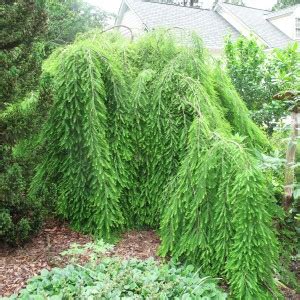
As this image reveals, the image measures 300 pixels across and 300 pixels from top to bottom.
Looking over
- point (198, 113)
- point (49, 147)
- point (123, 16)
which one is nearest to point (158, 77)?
point (198, 113)

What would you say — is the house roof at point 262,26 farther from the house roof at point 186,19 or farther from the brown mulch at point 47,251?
the brown mulch at point 47,251

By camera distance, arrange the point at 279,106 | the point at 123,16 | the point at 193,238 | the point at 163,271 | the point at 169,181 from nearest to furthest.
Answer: the point at 163,271, the point at 193,238, the point at 169,181, the point at 279,106, the point at 123,16

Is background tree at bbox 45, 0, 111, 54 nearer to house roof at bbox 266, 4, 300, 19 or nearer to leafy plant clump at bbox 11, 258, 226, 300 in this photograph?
house roof at bbox 266, 4, 300, 19

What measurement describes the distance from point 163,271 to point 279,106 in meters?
4.38

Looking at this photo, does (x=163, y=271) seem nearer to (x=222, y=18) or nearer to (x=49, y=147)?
(x=49, y=147)

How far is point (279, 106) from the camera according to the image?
20.0ft

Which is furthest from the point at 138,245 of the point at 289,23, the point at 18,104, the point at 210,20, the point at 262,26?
the point at 289,23

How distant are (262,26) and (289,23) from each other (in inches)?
47.0

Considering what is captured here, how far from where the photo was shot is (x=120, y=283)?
2469 mm

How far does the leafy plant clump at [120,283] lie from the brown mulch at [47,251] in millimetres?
203

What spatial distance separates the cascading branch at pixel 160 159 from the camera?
264 cm

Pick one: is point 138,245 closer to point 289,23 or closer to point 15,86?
point 15,86

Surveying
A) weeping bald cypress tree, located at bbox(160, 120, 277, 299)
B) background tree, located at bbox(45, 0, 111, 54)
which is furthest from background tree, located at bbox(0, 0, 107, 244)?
background tree, located at bbox(45, 0, 111, 54)

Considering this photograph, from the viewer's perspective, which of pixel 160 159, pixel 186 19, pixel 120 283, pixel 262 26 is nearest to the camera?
pixel 120 283
